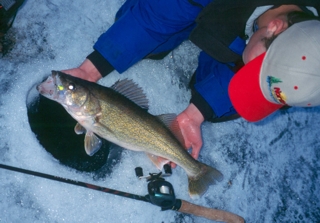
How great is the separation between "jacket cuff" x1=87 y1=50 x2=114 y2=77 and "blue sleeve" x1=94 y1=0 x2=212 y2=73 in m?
0.03

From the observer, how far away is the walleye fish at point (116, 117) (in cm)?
169

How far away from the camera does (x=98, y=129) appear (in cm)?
181

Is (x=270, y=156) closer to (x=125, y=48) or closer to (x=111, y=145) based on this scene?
(x=111, y=145)

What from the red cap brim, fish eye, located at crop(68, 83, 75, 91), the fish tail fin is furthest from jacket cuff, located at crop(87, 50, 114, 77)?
the fish tail fin

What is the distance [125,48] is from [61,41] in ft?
1.71

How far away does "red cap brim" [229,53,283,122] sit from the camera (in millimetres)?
1868

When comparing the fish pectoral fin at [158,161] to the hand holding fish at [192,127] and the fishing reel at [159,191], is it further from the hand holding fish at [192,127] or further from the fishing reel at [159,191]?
the hand holding fish at [192,127]

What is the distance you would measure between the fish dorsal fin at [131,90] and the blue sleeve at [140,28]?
0.24 m

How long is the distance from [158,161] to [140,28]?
1022 mm

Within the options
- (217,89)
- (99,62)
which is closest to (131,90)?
(99,62)

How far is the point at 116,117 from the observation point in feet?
5.91

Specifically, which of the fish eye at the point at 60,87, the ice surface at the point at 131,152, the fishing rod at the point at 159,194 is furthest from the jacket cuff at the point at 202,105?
the fish eye at the point at 60,87

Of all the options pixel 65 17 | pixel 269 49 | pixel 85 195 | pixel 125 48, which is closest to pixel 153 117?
pixel 125 48

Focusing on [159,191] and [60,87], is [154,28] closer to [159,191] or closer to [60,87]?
[60,87]
